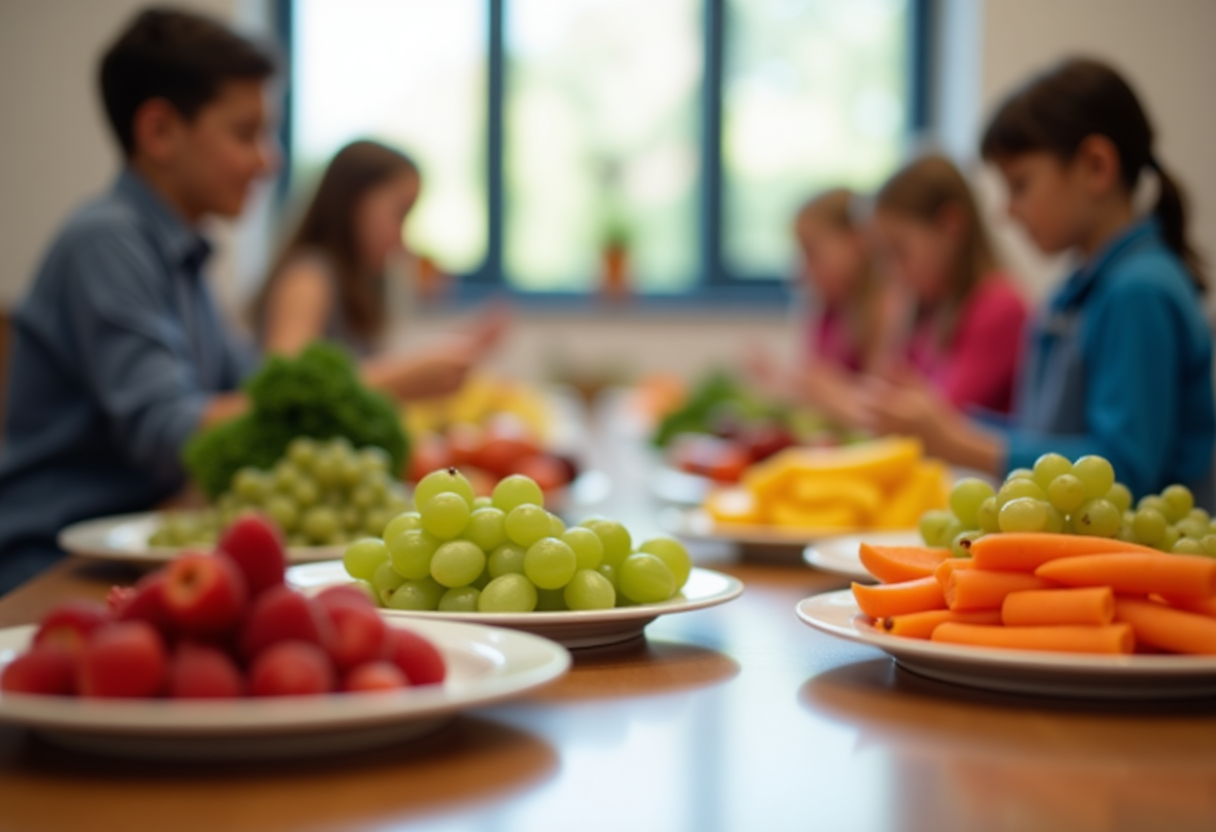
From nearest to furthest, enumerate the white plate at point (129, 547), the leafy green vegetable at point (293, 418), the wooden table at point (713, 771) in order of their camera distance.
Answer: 1. the wooden table at point (713, 771)
2. the white plate at point (129, 547)
3. the leafy green vegetable at point (293, 418)

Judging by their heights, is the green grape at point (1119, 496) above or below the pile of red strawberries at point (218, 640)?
above

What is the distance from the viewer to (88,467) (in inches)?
72.2

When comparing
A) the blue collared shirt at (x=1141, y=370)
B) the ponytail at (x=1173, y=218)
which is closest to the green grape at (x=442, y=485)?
the blue collared shirt at (x=1141, y=370)

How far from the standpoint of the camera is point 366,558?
34.3 inches

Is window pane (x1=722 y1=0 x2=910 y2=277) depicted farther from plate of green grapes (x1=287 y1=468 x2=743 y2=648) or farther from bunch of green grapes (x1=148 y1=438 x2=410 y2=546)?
plate of green grapes (x1=287 y1=468 x2=743 y2=648)

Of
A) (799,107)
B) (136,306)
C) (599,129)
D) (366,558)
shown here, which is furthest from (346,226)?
(799,107)

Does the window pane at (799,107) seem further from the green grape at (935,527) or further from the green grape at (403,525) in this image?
the green grape at (403,525)

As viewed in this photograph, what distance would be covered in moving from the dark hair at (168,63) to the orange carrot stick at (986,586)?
160 cm

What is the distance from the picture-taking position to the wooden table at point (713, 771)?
1.74 feet

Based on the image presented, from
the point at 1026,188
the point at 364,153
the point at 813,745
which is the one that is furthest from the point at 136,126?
the point at 813,745

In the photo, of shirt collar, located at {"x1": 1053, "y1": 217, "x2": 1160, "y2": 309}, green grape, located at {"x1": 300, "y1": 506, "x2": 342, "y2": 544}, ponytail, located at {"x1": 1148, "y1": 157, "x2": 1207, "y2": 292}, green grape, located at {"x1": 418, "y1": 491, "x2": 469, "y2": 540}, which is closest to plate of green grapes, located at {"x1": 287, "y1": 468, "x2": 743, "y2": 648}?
green grape, located at {"x1": 418, "y1": 491, "x2": 469, "y2": 540}

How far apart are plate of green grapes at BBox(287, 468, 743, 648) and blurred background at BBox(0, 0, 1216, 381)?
16.5 ft

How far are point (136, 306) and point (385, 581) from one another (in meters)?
1.07

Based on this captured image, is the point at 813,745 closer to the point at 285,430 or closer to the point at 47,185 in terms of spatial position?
the point at 285,430
